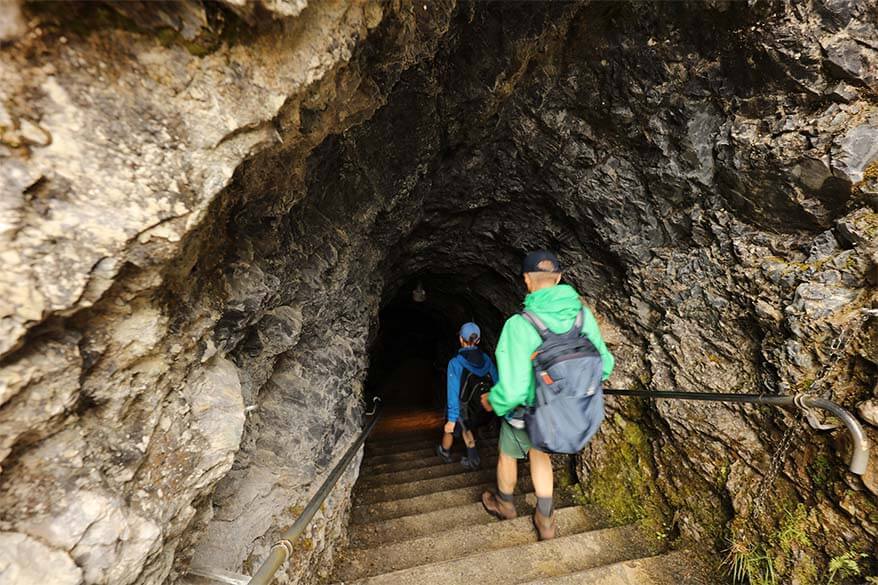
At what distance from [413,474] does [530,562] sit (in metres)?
2.24

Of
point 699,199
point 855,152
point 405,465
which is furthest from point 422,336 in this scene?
point 855,152

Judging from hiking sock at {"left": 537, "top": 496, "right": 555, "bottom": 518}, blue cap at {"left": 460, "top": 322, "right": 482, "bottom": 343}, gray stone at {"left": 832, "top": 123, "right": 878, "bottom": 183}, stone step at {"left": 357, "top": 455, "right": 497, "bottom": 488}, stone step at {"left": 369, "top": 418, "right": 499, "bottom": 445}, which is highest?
gray stone at {"left": 832, "top": 123, "right": 878, "bottom": 183}

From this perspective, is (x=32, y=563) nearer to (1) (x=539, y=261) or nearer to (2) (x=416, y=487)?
(1) (x=539, y=261)

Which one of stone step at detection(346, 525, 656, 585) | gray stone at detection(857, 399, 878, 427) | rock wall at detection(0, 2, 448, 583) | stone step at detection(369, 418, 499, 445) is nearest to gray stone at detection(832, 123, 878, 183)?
gray stone at detection(857, 399, 878, 427)

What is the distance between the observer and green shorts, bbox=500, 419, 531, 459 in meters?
2.95

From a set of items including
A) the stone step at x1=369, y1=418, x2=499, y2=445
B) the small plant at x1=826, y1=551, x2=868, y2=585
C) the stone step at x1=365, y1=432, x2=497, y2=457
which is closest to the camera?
the small plant at x1=826, y1=551, x2=868, y2=585

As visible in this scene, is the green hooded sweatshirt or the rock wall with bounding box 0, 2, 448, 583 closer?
the rock wall with bounding box 0, 2, 448, 583

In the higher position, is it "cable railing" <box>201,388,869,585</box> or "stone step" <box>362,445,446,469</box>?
"cable railing" <box>201,388,869,585</box>

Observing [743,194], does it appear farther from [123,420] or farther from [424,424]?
[424,424]

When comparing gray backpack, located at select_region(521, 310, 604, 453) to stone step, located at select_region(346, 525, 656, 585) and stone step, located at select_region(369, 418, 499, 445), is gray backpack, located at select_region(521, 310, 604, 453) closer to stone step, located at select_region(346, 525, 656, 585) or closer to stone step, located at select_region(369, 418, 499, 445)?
stone step, located at select_region(346, 525, 656, 585)

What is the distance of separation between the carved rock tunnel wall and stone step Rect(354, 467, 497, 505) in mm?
813

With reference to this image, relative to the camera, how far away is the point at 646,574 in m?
2.78

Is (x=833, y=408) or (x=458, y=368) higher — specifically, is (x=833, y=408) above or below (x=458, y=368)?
above

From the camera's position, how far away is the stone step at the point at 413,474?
4594mm
